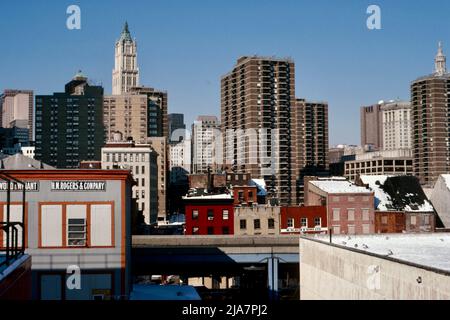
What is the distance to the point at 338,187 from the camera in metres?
65.8

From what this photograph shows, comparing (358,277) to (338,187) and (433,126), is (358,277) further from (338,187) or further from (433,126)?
(433,126)

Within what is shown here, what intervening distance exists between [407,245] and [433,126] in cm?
15289

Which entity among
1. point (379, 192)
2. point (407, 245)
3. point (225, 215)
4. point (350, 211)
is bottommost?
point (407, 245)

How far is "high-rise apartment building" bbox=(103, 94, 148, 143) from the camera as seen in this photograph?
609 ft

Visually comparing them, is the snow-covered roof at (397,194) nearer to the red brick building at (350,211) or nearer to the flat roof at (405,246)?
the red brick building at (350,211)

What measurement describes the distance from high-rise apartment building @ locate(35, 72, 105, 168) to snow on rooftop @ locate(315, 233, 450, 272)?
148 meters

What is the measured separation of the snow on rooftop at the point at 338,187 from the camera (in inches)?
2526

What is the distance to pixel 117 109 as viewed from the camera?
186 m

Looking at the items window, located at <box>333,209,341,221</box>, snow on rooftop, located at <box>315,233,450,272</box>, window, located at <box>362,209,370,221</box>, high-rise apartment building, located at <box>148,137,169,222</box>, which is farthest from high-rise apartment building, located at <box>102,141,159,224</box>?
snow on rooftop, located at <box>315,233,450,272</box>

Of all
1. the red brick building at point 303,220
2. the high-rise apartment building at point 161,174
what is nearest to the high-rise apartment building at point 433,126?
the high-rise apartment building at point 161,174

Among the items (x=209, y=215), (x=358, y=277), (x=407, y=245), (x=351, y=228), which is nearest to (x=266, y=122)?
(x=351, y=228)

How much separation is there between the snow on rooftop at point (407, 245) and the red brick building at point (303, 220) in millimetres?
20701

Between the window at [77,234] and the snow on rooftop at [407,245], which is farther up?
the window at [77,234]

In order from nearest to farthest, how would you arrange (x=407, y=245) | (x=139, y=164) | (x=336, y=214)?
(x=407, y=245) < (x=336, y=214) < (x=139, y=164)
